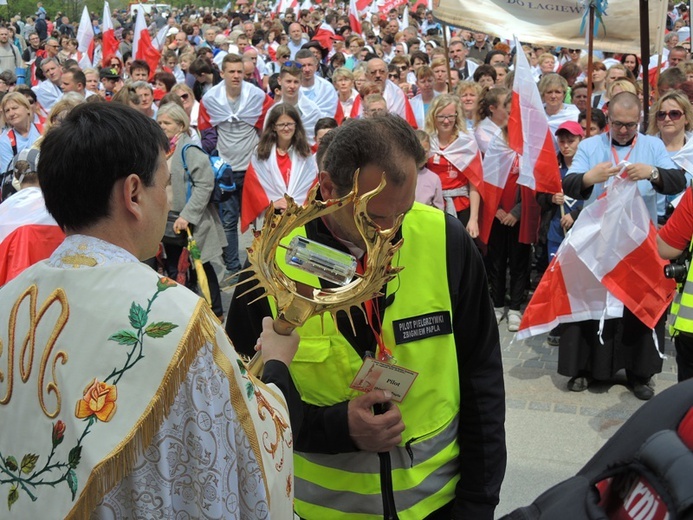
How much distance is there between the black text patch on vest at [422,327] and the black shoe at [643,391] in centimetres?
398

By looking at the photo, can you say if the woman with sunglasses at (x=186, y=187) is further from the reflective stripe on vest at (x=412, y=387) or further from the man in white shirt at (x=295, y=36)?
the man in white shirt at (x=295, y=36)

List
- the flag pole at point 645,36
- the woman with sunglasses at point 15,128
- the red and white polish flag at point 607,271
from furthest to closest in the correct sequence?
the woman with sunglasses at point 15,128 → the flag pole at point 645,36 → the red and white polish flag at point 607,271

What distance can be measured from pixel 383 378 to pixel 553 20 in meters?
6.05

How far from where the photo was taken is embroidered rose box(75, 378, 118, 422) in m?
1.67

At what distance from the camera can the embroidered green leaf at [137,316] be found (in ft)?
5.57

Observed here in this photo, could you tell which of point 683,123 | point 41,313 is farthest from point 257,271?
point 683,123

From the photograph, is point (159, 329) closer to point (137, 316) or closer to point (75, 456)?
point (137, 316)

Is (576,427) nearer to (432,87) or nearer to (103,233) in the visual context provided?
(103,233)

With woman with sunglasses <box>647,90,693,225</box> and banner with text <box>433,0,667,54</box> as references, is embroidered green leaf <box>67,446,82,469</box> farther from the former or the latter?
banner with text <box>433,0,667,54</box>

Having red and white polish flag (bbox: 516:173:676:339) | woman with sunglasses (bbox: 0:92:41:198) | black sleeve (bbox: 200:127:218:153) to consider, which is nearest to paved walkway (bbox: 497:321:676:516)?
red and white polish flag (bbox: 516:173:676:339)

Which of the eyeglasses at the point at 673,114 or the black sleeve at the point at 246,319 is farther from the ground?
the black sleeve at the point at 246,319

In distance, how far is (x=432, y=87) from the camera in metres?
10.9

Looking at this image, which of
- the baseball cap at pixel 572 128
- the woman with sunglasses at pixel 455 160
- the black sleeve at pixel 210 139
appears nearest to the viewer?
the baseball cap at pixel 572 128

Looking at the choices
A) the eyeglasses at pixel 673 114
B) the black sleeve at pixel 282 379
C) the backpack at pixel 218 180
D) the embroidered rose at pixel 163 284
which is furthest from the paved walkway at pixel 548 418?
the embroidered rose at pixel 163 284
